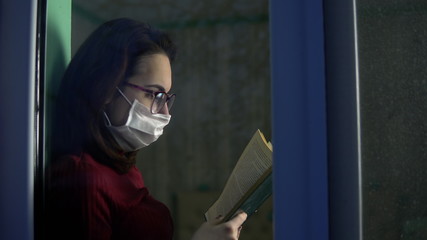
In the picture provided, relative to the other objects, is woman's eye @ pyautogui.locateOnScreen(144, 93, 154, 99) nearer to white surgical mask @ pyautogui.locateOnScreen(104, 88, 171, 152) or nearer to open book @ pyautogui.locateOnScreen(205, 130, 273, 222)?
white surgical mask @ pyautogui.locateOnScreen(104, 88, 171, 152)

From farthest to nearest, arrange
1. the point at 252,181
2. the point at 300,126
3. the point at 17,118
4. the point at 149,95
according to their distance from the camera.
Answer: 1. the point at 149,95
2. the point at 252,181
3. the point at 17,118
4. the point at 300,126

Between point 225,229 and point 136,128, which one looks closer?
point 225,229

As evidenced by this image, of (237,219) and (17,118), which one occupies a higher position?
(17,118)

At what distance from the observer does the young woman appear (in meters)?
1.39

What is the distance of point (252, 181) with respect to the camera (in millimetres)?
1285

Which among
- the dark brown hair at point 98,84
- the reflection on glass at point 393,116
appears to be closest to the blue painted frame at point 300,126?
the reflection on glass at point 393,116

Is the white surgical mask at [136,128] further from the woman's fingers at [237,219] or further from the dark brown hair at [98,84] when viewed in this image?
the woman's fingers at [237,219]

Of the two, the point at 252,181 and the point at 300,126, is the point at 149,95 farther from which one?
the point at 300,126

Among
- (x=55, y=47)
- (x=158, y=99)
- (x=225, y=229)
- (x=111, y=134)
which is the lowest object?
(x=225, y=229)

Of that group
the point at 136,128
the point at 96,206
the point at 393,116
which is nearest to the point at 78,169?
the point at 96,206

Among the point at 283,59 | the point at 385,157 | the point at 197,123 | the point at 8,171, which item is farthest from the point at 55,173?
the point at 197,123

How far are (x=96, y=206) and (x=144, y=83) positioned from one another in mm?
418

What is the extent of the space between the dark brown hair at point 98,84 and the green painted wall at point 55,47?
56mm

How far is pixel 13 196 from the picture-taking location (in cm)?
117
